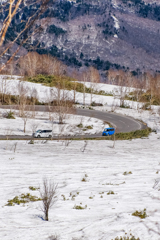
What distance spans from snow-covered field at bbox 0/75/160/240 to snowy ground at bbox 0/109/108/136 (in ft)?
45.9

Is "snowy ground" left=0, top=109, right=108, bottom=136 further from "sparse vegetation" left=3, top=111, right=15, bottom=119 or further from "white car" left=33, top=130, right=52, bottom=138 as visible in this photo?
"white car" left=33, top=130, right=52, bottom=138

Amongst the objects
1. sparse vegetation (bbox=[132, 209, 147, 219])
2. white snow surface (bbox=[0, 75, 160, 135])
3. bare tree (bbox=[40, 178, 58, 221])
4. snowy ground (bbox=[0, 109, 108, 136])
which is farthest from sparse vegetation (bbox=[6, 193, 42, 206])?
white snow surface (bbox=[0, 75, 160, 135])

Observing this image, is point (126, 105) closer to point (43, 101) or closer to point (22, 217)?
point (43, 101)

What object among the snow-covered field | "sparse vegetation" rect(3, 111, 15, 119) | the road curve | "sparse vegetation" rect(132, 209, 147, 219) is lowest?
the road curve

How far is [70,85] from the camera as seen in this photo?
80.8 metres

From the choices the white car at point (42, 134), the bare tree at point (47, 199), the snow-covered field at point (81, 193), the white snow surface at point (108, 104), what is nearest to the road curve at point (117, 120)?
the white snow surface at point (108, 104)

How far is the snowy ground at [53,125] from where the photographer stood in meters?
39.4

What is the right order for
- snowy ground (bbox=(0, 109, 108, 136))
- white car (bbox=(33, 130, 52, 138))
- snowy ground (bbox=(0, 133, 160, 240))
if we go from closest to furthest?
snowy ground (bbox=(0, 133, 160, 240)) < white car (bbox=(33, 130, 52, 138)) < snowy ground (bbox=(0, 109, 108, 136))

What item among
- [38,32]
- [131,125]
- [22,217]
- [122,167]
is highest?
[38,32]

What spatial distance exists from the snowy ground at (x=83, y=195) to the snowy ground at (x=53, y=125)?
56.0 ft

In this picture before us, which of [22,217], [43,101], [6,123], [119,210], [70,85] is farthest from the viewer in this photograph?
[70,85]

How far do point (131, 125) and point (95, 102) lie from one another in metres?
26.5

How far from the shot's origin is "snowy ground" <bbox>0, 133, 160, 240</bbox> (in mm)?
8703

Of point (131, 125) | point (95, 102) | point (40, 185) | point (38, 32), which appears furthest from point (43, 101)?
point (38, 32)
